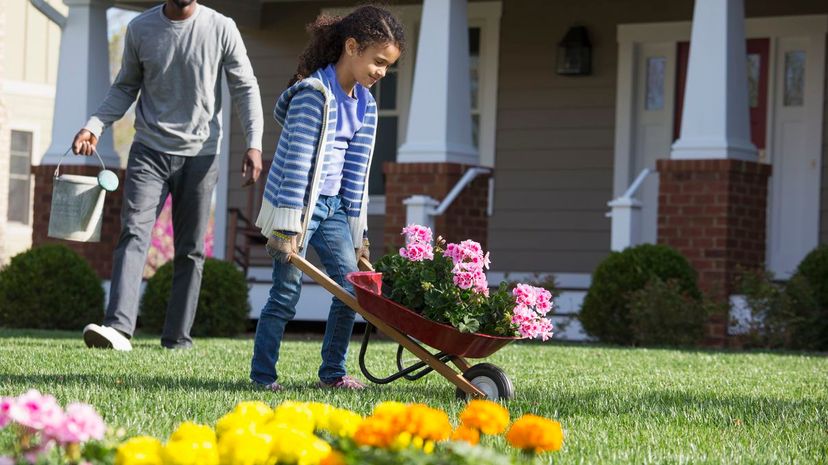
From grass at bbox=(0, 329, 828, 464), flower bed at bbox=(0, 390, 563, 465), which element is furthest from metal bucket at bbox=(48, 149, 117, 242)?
flower bed at bbox=(0, 390, 563, 465)

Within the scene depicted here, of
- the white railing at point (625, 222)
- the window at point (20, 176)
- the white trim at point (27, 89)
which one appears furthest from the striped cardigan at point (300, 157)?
the window at point (20, 176)

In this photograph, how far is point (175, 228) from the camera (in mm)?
8094

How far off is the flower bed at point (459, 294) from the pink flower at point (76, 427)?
8.83 feet

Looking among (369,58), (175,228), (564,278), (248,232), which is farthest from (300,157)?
(248,232)

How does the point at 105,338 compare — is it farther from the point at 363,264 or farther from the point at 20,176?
the point at 20,176

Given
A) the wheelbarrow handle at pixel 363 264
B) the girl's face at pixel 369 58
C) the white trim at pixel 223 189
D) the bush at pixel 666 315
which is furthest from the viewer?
the white trim at pixel 223 189

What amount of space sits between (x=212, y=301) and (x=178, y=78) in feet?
13.8

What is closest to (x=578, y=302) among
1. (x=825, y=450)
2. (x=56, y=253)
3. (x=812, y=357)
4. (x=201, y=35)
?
(x=812, y=357)

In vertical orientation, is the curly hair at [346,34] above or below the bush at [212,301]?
above

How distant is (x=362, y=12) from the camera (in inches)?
225

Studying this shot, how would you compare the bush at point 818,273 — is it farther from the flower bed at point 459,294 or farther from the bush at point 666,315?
the flower bed at point 459,294

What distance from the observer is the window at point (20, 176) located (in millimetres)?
24828

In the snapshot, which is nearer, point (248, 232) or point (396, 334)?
point (396, 334)

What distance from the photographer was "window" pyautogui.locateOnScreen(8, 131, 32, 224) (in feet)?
81.5
